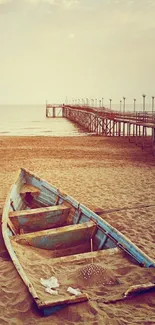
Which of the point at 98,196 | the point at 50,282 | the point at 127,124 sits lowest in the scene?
the point at 98,196

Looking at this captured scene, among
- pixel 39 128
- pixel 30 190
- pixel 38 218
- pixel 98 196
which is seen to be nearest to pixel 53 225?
pixel 38 218

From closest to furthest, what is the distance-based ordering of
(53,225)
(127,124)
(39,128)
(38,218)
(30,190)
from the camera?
(38,218), (53,225), (30,190), (127,124), (39,128)

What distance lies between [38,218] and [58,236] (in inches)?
40.6

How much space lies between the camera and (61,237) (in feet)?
20.4

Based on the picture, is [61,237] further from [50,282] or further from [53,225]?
[50,282]

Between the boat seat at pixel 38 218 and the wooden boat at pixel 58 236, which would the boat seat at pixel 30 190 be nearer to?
the wooden boat at pixel 58 236

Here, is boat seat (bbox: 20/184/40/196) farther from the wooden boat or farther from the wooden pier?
the wooden pier

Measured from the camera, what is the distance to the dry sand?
4.39 metres

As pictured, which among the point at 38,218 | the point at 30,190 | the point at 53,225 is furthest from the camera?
the point at 30,190

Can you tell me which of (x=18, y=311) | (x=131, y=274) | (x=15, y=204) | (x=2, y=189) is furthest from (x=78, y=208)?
(x=2, y=189)

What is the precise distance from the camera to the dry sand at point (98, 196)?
4391 millimetres

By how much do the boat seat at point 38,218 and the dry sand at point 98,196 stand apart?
62 cm

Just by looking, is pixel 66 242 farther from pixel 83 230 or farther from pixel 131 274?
pixel 131 274

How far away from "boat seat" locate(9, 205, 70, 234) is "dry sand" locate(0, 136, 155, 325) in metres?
0.62
